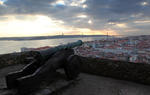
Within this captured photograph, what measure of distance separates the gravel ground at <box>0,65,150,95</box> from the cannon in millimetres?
423

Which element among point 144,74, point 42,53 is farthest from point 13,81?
point 144,74

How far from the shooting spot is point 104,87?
350 cm

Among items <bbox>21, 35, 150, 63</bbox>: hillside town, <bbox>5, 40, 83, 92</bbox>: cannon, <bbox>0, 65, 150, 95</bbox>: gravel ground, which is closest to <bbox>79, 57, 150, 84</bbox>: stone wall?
<bbox>0, 65, 150, 95</bbox>: gravel ground

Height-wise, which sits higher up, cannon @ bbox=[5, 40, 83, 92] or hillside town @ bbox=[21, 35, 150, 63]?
cannon @ bbox=[5, 40, 83, 92]

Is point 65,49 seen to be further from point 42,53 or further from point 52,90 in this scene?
point 52,90

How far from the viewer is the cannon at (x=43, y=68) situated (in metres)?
2.80

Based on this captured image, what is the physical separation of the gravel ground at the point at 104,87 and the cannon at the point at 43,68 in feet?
1.39

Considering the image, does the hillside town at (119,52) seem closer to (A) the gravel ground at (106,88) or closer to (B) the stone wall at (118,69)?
(B) the stone wall at (118,69)

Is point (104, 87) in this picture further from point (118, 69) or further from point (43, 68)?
point (43, 68)

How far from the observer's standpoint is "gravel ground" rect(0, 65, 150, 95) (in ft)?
10.5

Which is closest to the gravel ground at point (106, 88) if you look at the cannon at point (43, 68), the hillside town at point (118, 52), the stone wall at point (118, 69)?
the stone wall at point (118, 69)

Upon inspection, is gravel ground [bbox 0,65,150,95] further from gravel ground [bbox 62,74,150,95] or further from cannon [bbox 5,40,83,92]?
cannon [bbox 5,40,83,92]

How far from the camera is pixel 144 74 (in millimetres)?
3736

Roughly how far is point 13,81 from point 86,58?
2622 mm
